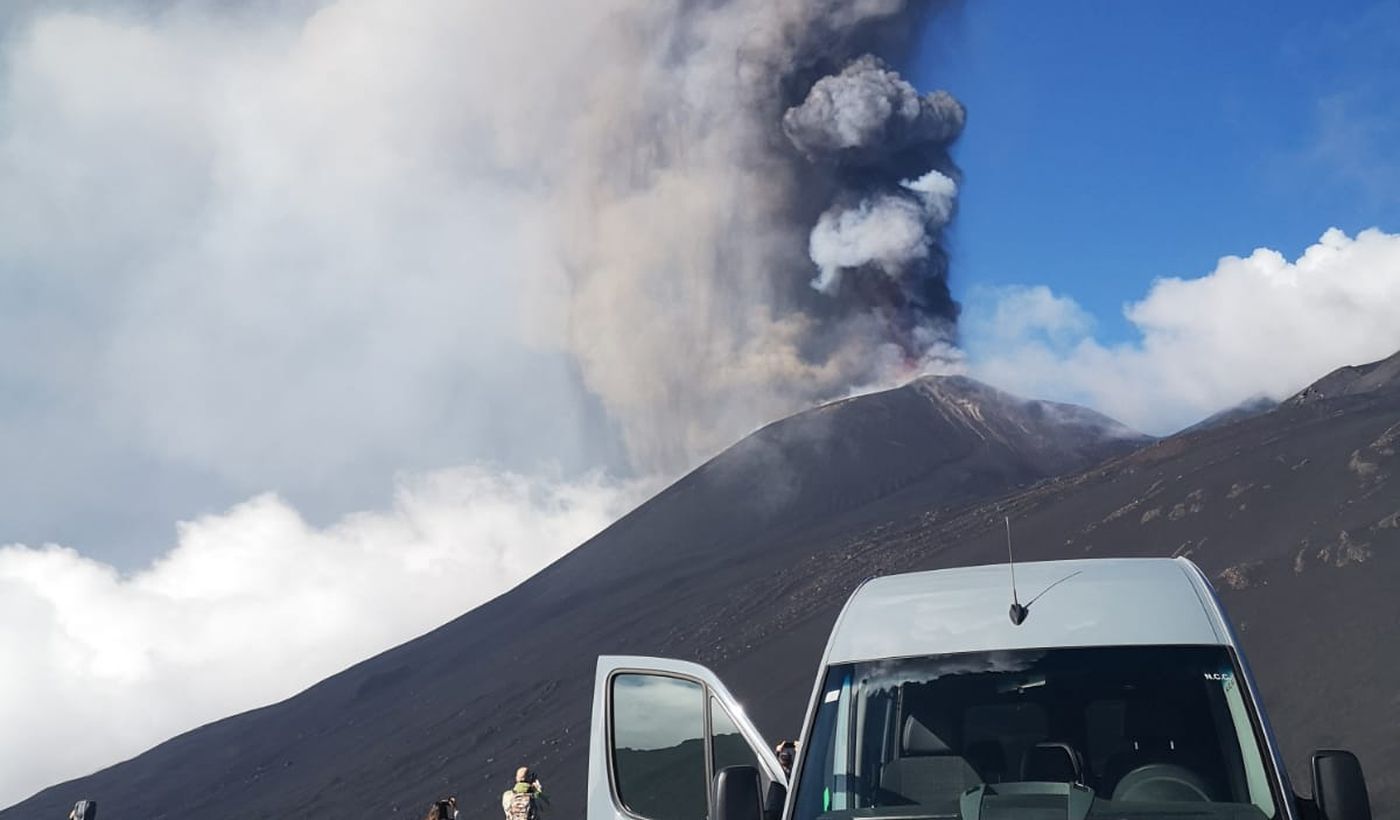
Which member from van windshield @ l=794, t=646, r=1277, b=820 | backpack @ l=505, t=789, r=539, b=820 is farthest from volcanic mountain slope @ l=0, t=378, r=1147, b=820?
van windshield @ l=794, t=646, r=1277, b=820

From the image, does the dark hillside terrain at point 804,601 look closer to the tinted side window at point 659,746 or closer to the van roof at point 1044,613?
the van roof at point 1044,613

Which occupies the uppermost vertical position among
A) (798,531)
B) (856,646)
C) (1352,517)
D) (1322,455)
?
(798,531)

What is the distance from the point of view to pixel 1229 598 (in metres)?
34.7

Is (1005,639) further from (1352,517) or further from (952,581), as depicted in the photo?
(1352,517)

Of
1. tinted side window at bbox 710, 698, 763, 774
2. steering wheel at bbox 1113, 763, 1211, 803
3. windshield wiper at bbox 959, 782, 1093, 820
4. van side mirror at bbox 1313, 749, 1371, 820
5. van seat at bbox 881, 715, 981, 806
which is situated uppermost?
tinted side window at bbox 710, 698, 763, 774

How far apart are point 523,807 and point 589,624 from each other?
54013 millimetres

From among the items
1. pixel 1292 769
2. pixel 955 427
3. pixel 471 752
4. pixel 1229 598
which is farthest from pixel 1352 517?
pixel 955 427

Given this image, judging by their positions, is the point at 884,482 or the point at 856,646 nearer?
the point at 856,646

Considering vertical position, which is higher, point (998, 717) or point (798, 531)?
point (798, 531)

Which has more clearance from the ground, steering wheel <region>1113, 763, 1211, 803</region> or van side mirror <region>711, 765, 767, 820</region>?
van side mirror <region>711, 765, 767, 820</region>

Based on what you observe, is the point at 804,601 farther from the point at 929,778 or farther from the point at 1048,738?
the point at 929,778

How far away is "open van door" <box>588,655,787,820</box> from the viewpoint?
154 inches

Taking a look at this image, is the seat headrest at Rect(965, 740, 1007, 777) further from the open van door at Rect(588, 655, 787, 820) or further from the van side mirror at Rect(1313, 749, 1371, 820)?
the van side mirror at Rect(1313, 749, 1371, 820)

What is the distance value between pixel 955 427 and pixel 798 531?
964 inches
